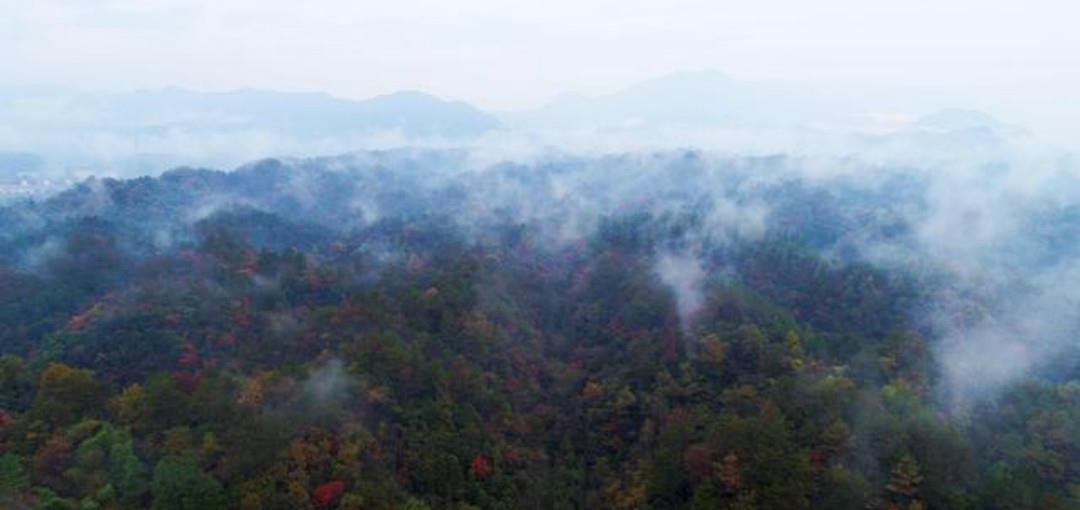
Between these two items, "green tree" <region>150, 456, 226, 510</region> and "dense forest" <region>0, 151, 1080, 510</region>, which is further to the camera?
"dense forest" <region>0, 151, 1080, 510</region>

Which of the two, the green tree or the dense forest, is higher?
the green tree

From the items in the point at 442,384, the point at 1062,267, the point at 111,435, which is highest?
the point at 111,435

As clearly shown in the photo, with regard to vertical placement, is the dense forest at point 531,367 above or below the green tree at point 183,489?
below

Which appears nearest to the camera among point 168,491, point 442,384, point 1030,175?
point 168,491

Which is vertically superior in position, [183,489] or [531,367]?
[183,489]

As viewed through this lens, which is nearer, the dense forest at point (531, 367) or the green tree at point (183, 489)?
the green tree at point (183, 489)

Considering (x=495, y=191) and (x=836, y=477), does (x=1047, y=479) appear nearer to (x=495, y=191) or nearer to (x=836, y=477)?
(x=836, y=477)

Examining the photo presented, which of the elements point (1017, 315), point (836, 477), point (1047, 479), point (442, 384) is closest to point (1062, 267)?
point (1017, 315)

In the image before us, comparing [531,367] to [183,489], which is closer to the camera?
[183,489]
